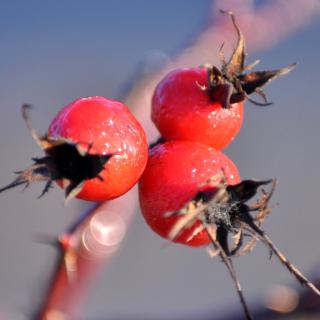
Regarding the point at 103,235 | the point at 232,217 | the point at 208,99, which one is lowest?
the point at 103,235

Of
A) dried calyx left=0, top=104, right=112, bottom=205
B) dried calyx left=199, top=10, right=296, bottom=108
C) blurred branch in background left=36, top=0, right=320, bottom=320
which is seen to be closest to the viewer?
dried calyx left=0, top=104, right=112, bottom=205

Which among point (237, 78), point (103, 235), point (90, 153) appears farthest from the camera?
point (103, 235)

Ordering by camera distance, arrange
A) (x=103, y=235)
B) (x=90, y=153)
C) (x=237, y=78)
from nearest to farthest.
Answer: (x=90, y=153) < (x=237, y=78) < (x=103, y=235)

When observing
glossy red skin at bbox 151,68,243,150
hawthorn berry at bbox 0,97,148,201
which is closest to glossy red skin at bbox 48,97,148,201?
hawthorn berry at bbox 0,97,148,201

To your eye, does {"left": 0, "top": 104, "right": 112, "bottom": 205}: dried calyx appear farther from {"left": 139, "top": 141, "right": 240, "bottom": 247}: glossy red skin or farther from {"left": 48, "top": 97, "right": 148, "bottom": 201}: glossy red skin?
A: {"left": 139, "top": 141, "right": 240, "bottom": 247}: glossy red skin

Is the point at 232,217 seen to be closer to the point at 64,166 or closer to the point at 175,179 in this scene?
the point at 175,179

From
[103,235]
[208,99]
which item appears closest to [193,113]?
[208,99]

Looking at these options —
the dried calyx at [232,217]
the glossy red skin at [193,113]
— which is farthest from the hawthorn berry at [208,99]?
the dried calyx at [232,217]
